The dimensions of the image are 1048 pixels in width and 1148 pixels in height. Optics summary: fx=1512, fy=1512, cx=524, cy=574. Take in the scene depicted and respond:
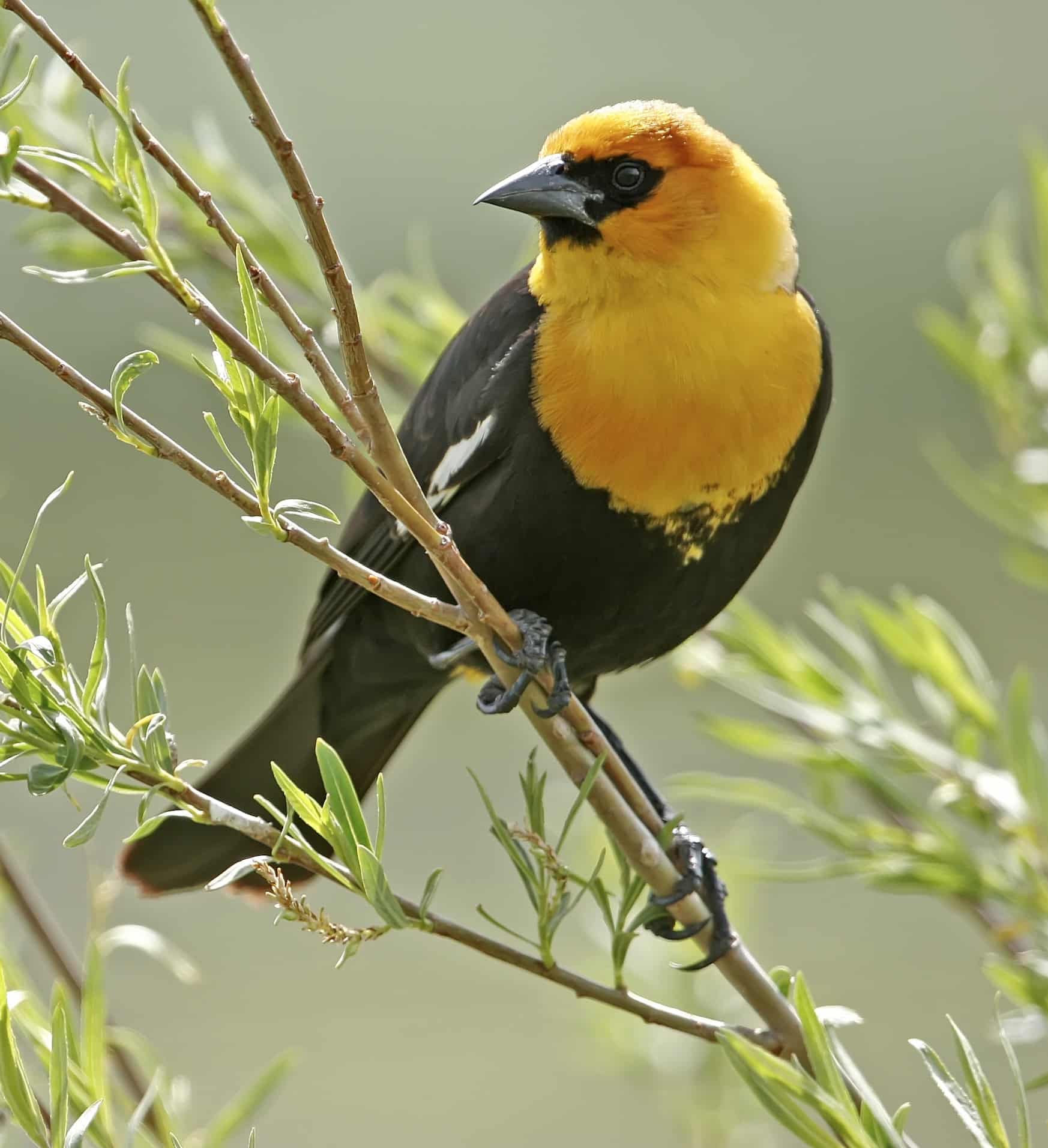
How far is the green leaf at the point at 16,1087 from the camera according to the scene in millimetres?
614

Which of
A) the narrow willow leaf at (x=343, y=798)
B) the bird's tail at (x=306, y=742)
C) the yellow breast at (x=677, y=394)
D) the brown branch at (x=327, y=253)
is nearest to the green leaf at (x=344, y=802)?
the narrow willow leaf at (x=343, y=798)

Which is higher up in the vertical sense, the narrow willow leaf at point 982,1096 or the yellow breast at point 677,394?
the yellow breast at point 677,394

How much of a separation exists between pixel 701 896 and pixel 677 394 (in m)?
0.38

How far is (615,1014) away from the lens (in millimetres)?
1158

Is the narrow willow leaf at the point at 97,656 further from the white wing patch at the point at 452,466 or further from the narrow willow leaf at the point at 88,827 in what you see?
the white wing patch at the point at 452,466

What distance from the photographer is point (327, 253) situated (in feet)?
1.88

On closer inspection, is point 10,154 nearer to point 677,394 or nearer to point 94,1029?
point 94,1029

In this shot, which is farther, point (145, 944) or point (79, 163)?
point (145, 944)

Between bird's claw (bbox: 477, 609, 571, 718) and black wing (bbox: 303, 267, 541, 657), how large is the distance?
15 centimetres

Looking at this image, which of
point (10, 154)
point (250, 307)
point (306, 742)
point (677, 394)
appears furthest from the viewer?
point (306, 742)

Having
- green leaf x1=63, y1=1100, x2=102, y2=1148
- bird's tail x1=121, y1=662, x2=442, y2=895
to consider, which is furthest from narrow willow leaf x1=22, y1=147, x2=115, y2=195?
bird's tail x1=121, y1=662, x2=442, y2=895

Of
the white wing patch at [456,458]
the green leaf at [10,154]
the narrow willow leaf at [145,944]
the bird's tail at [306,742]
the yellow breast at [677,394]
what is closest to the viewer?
the green leaf at [10,154]

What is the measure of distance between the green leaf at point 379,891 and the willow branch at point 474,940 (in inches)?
0.4

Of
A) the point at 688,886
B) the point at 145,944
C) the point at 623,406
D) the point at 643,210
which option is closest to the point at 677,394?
the point at 623,406
